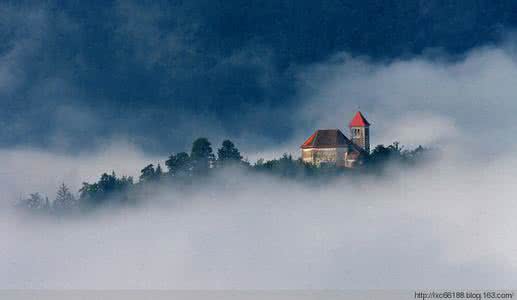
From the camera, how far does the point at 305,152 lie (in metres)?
81.4

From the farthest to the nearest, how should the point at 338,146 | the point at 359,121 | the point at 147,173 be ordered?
the point at 359,121
the point at 338,146
the point at 147,173

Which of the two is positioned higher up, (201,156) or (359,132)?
(359,132)

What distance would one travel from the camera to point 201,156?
240 ft

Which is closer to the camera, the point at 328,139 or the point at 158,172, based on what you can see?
the point at 158,172

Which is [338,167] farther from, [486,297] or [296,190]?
[486,297]

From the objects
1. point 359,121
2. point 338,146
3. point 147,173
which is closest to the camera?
point 147,173

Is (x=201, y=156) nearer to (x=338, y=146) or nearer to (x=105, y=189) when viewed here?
(x=105, y=189)

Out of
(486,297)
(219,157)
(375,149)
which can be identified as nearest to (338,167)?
(375,149)

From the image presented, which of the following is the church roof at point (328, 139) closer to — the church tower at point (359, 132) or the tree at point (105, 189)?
the church tower at point (359, 132)

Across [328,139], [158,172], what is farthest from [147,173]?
[328,139]

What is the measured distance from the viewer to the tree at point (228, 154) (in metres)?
72.8

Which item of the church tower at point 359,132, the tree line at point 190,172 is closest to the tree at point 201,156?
the tree line at point 190,172

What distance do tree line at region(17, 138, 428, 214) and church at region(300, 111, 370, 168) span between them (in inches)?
217

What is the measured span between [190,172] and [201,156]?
3.69 ft
